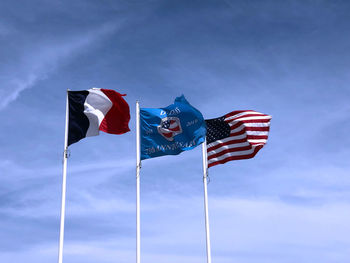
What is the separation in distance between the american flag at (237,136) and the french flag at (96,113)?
6539 millimetres

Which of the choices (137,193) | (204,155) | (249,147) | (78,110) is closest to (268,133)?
(249,147)

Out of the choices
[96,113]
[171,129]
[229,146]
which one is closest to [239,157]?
[229,146]

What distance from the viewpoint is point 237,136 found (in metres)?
35.8

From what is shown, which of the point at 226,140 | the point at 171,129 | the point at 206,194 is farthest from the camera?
the point at 226,140

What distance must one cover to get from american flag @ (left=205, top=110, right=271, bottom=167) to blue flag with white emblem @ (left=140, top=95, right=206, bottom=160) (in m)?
2.23

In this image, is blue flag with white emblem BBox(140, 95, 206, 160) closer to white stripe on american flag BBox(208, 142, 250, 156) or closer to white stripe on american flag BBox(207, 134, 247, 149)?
white stripe on american flag BBox(207, 134, 247, 149)

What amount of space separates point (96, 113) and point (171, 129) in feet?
15.9

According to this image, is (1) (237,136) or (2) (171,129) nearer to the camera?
(2) (171,129)

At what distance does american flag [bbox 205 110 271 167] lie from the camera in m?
35.5

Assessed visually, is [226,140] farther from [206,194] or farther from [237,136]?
[206,194]

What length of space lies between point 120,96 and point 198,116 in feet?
17.0

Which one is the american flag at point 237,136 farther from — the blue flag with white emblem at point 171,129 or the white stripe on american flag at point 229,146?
the blue flag with white emblem at point 171,129

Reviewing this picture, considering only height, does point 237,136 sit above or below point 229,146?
above

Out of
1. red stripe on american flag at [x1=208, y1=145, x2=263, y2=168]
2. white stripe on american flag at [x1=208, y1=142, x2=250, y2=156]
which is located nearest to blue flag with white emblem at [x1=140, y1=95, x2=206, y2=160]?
white stripe on american flag at [x1=208, y1=142, x2=250, y2=156]
